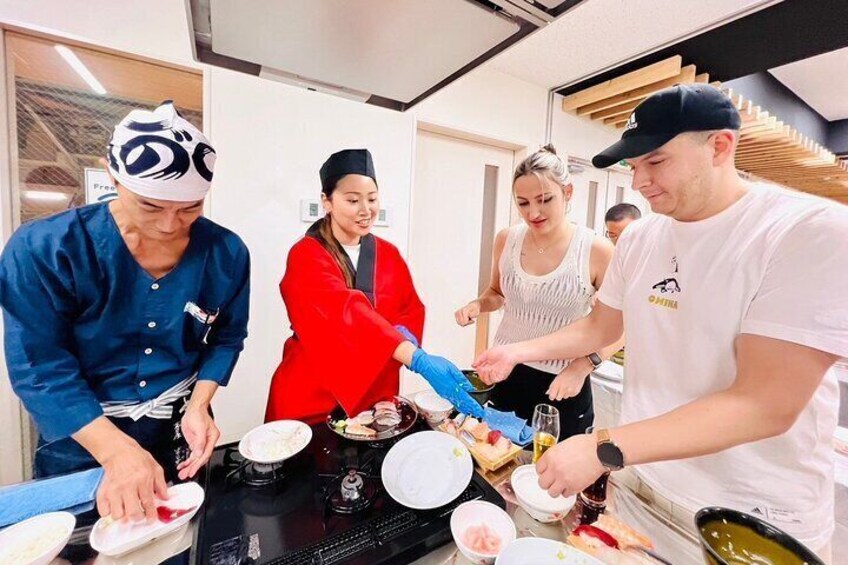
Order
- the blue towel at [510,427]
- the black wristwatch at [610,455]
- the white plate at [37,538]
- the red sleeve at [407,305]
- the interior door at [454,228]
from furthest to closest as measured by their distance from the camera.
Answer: the interior door at [454,228], the red sleeve at [407,305], the blue towel at [510,427], the black wristwatch at [610,455], the white plate at [37,538]

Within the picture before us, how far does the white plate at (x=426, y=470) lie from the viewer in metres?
0.77

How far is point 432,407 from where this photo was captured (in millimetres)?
1168

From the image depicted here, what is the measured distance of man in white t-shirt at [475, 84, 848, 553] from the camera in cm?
62

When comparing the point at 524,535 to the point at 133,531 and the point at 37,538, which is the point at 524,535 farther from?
the point at 37,538

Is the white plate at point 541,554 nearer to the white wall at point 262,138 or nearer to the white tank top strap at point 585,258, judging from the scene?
the white tank top strap at point 585,258

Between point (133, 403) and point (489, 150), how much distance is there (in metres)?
3.02

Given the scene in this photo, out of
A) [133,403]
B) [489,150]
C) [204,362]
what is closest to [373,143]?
[489,150]

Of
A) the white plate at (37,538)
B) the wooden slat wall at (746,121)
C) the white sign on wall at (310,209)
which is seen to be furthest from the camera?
the wooden slat wall at (746,121)

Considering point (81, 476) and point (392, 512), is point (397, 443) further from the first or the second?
point (81, 476)

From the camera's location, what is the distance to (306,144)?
220 centimetres

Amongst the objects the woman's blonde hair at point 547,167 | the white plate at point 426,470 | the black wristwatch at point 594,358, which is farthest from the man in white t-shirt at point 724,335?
the woman's blonde hair at point 547,167

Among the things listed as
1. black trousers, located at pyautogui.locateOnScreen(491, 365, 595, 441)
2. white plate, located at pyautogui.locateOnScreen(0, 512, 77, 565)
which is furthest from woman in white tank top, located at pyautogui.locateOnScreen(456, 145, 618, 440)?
white plate, located at pyautogui.locateOnScreen(0, 512, 77, 565)

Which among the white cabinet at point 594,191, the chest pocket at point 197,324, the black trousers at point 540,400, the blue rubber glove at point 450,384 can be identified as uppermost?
the white cabinet at point 594,191

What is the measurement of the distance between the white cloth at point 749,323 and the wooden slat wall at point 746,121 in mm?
2289
